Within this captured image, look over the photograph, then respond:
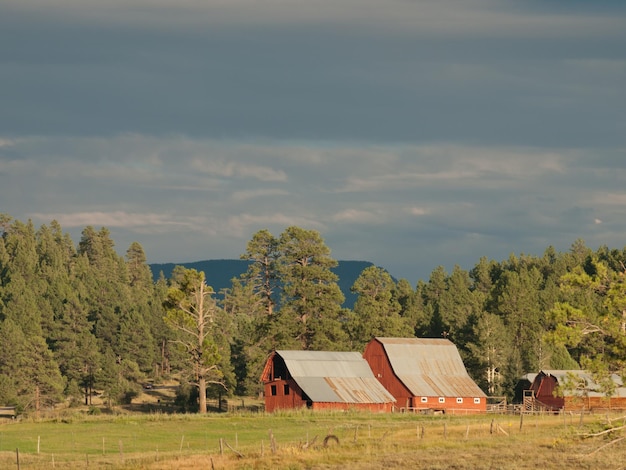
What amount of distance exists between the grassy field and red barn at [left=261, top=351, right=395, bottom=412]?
7.29 metres

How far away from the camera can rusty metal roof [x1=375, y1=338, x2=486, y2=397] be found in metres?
102

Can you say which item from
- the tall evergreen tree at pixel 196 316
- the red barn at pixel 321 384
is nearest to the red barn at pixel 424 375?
the red barn at pixel 321 384

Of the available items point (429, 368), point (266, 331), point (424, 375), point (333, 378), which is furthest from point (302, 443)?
point (266, 331)

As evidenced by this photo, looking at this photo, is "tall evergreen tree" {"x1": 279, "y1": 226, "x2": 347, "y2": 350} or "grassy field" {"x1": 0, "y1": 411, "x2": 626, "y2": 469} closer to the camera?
"grassy field" {"x1": 0, "y1": 411, "x2": 626, "y2": 469}

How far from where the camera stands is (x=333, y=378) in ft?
324

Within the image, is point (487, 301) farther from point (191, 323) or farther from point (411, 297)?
point (191, 323)

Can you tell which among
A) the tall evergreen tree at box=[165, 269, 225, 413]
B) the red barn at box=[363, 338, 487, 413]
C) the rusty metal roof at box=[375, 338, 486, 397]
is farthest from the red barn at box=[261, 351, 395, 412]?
the tall evergreen tree at box=[165, 269, 225, 413]

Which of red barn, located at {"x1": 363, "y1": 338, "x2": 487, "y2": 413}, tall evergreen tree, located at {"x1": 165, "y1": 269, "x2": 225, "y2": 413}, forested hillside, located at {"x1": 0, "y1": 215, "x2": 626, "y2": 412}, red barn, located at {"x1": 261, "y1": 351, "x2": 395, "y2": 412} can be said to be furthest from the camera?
forested hillside, located at {"x1": 0, "y1": 215, "x2": 626, "y2": 412}

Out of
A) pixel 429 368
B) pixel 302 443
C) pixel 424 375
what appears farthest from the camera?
pixel 429 368

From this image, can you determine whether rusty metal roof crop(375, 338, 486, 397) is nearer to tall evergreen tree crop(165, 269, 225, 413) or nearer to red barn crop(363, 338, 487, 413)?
red barn crop(363, 338, 487, 413)

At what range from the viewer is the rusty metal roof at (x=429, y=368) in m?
102

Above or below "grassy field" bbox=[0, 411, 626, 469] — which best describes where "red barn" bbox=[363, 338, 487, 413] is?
above

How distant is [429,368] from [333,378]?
11536 mm

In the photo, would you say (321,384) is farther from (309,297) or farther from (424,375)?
(309,297)
